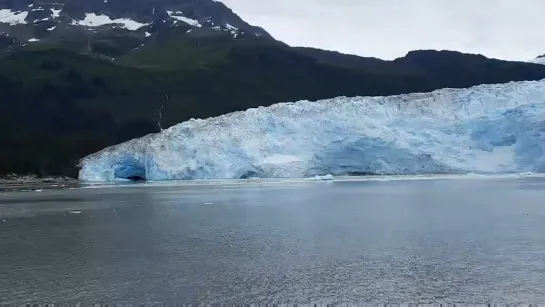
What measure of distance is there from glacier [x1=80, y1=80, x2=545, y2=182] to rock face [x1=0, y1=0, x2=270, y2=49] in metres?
49.5

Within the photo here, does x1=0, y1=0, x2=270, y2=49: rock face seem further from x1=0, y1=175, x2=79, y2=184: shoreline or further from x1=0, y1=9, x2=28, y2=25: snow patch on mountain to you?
x1=0, y1=175, x2=79, y2=184: shoreline

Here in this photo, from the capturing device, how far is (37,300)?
657 cm

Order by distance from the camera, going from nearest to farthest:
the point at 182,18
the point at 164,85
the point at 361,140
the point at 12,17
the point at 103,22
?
the point at 361,140
the point at 164,85
the point at 182,18
the point at 103,22
the point at 12,17

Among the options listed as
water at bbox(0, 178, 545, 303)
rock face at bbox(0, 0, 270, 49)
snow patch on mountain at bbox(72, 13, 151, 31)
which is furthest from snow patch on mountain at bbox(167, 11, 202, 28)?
water at bbox(0, 178, 545, 303)

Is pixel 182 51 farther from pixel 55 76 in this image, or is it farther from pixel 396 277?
pixel 396 277

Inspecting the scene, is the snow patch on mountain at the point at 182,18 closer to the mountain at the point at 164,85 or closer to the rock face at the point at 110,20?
Result: the rock face at the point at 110,20

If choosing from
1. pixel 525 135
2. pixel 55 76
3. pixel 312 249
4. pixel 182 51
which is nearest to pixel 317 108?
pixel 525 135

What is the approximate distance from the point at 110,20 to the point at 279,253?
93058 mm

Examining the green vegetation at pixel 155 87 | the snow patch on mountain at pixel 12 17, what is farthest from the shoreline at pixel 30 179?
the snow patch on mountain at pixel 12 17

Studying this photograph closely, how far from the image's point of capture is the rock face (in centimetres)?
8338

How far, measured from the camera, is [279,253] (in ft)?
30.9

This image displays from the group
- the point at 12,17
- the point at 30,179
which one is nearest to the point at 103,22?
the point at 12,17

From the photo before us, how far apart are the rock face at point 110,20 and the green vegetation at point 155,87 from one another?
2456 centimetres

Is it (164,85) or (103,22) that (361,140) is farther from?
(103,22)
